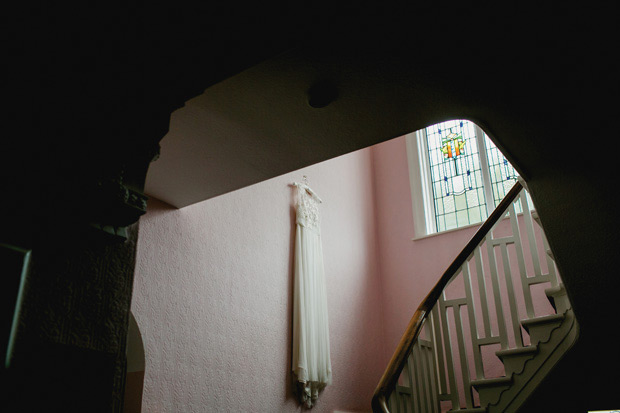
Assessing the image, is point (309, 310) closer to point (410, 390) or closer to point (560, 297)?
point (410, 390)

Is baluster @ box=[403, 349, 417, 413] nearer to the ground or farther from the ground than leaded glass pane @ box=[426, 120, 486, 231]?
nearer to the ground

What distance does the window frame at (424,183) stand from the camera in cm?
732

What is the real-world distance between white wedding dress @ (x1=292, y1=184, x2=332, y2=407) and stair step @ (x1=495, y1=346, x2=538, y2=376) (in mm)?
2099

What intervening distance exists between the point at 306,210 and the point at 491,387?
294 cm

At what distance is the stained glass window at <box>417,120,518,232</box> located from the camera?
726cm

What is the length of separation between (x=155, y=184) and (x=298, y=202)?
232 centimetres

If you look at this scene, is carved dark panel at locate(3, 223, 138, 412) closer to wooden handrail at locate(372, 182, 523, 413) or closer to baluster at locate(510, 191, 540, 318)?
wooden handrail at locate(372, 182, 523, 413)

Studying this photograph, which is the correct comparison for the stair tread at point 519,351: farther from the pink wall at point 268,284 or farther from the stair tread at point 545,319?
the pink wall at point 268,284

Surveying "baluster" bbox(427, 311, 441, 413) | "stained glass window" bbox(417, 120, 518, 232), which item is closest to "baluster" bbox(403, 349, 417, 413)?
"baluster" bbox(427, 311, 441, 413)

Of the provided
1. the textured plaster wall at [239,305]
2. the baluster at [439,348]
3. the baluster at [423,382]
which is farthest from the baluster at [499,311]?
the textured plaster wall at [239,305]

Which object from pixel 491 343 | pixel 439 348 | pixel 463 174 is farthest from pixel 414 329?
pixel 463 174

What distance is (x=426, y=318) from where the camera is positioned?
4.25 m

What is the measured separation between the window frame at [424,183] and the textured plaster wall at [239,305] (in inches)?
51.1

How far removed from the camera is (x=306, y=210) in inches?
241
